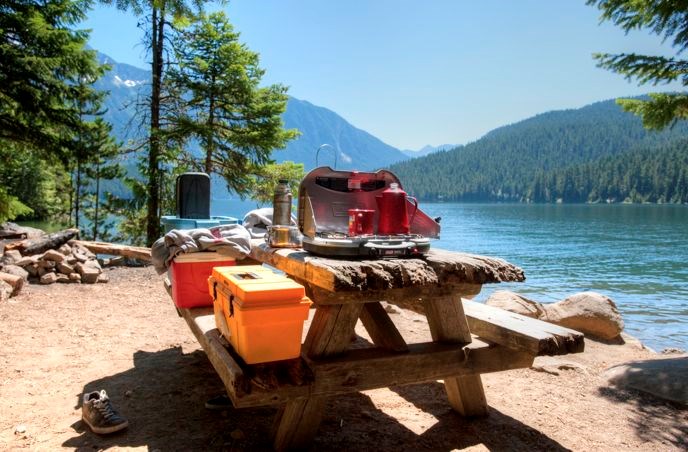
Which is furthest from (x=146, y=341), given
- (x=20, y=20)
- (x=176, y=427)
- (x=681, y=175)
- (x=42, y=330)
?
(x=681, y=175)

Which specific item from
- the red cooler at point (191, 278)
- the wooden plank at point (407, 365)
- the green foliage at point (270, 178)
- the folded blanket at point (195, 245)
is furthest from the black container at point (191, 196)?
the green foliage at point (270, 178)

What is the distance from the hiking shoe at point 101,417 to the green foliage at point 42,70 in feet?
34.5

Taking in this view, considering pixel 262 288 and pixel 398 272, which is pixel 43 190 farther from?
pixel 398 272

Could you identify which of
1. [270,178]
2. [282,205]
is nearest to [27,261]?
[282,205]

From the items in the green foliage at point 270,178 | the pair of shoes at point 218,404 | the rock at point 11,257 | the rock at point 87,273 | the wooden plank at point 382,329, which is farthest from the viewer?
the green foliage at point 270,178

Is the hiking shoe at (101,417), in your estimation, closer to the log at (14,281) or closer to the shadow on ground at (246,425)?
the shadow on ground at (246,425)

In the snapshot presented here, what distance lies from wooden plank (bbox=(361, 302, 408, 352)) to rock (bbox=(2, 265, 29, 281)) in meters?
7.07

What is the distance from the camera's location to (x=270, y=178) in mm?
17094

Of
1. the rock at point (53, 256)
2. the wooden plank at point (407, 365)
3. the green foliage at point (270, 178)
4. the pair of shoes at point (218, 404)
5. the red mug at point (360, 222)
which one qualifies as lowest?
the pair of shoes at point (218, 404)

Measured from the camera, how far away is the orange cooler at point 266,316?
2.55 metres

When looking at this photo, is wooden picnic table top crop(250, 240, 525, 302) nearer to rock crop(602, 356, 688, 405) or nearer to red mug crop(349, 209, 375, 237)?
red mug crop(349, 209, 375, 237)

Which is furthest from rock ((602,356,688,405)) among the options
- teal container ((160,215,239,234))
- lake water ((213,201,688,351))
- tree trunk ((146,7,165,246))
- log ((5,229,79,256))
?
tree trunk ((146,7,165,246))

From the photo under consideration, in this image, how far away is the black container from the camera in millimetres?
5852

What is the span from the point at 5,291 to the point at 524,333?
24.4 ft
